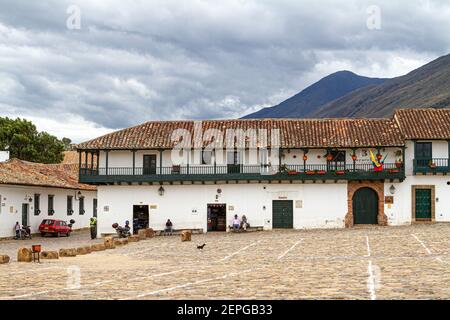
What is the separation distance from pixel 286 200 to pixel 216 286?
26.7m

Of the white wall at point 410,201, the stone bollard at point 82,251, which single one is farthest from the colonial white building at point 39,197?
the white wall at point 410,201

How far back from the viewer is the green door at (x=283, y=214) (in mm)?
39906

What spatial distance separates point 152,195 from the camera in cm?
4041

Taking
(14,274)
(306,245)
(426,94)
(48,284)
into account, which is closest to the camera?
(48,284)

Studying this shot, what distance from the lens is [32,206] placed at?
138ft

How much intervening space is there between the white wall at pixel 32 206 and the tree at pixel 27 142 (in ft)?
51.4

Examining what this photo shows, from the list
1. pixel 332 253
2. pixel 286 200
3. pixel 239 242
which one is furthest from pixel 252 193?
pixel 332 253

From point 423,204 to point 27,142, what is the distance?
41.7 meters

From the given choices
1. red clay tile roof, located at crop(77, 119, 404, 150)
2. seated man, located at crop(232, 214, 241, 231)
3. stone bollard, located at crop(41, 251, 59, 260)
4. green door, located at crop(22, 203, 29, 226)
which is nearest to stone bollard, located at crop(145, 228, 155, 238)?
seated man, located at crop(232, 214, 241, 231)

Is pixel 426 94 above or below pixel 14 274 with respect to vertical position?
above

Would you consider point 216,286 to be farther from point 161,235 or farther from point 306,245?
point 161,235

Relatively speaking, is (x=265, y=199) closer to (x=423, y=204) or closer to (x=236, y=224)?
(x=236, y=224)

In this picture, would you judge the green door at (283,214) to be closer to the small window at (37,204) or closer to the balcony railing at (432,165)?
the balcony railing at (432,165)

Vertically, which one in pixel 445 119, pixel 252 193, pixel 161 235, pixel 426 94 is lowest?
pixel 161 235
